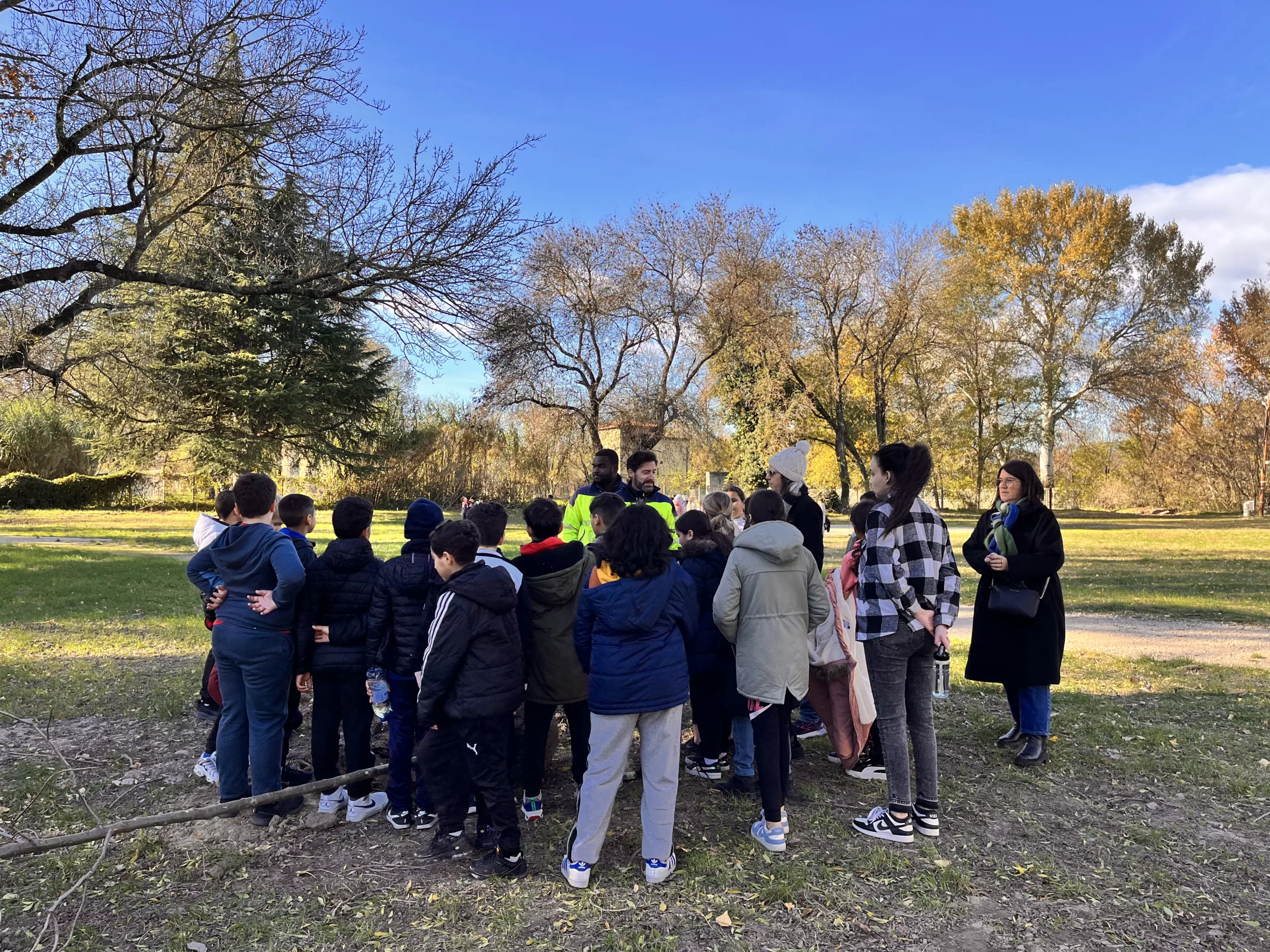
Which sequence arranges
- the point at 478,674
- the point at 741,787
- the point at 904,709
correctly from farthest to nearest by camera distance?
the point at 741,787
the point at 904,709
the point at 478,674

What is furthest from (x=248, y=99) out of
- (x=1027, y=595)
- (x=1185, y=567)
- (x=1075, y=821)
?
(x=1185, y=567)

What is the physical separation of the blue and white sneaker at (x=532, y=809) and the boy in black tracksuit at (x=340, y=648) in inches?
31.6

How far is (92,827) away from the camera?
399 cm

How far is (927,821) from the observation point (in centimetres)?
382

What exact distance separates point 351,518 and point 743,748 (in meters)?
2.46

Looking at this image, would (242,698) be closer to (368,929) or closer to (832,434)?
(368,929)

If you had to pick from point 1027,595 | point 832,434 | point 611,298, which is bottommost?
point 1027,595

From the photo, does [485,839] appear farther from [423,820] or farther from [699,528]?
[699,528]

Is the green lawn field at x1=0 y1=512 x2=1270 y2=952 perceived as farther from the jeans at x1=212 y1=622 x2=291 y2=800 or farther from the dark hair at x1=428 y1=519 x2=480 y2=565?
the dark hair at x1=428 y1=519 x2=480 y2=565

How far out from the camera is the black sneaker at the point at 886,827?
378 cm

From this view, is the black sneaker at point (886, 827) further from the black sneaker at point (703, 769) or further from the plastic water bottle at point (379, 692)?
the plastic water bottle at point (379, 692)

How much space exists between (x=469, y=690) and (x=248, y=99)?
6653mm

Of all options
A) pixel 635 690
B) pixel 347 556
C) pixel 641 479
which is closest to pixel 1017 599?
pixel 641 479

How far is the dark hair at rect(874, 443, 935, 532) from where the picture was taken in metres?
3.72
